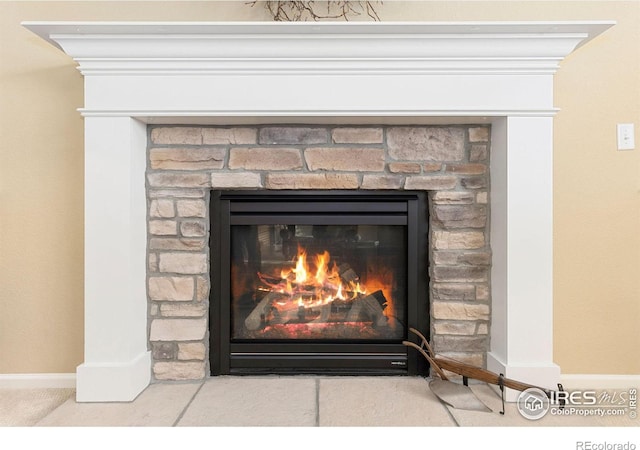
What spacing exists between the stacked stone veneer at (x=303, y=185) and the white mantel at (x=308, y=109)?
14 centimetres

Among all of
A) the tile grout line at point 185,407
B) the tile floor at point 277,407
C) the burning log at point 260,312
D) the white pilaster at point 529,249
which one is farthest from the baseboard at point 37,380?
the white pilaster at point 529,249

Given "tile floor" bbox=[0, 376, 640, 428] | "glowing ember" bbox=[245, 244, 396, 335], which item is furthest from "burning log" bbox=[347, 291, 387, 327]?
"tile floor" bbox=[0, 376, 640, 428]

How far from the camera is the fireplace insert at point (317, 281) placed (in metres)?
1.97

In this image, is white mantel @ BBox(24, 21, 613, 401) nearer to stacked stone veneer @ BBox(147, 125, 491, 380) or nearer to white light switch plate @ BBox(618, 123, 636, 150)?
stacked stone veneer @ BBox(147, 125, 491, 380)

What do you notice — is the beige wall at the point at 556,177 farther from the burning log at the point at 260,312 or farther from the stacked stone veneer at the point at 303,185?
the burning log at the point at 260,312

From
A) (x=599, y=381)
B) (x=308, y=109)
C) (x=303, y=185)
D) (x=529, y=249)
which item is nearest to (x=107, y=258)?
(x=303, y=185)

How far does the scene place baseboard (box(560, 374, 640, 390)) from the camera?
1978 millimetres

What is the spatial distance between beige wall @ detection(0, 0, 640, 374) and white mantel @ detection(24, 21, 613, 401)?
0.92 feet

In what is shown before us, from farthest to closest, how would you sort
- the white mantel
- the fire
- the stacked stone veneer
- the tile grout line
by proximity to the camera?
1. the fire
2. the stacked stone veneer
3. the white mantel
4. the tile grout line

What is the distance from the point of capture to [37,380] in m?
1.99

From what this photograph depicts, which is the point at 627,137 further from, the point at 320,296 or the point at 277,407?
the point at 277,407

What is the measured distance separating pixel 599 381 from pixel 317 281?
1.34 metres
